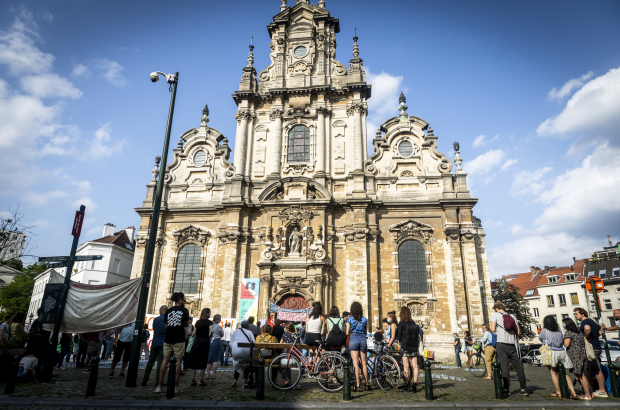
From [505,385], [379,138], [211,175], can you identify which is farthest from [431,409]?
[211,175]

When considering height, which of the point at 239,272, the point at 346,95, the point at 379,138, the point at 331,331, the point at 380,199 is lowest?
the point at 331,331

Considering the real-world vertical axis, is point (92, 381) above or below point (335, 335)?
below

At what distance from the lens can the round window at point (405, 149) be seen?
23859 mm

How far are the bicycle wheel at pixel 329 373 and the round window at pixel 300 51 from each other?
23048mm

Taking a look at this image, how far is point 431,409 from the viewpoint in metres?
6.89

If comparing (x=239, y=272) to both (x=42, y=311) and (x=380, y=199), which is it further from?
(x=42, y=311)

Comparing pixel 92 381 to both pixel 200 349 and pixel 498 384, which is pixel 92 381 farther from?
pixel 498 384

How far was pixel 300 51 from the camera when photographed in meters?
27.0

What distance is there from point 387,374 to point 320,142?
57.3ft

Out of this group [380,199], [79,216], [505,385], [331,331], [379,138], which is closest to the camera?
[505,385]

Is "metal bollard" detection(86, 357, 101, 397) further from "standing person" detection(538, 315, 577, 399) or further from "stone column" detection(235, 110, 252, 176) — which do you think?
"stone column" detection(235, 110, 252, 176)

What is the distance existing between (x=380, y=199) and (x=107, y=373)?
1591 centimetres

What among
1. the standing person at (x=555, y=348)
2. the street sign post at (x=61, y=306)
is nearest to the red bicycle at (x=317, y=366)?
the standing person at (x=555, y=348)

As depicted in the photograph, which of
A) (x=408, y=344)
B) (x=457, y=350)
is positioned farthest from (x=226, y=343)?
(x=457, y=350)
